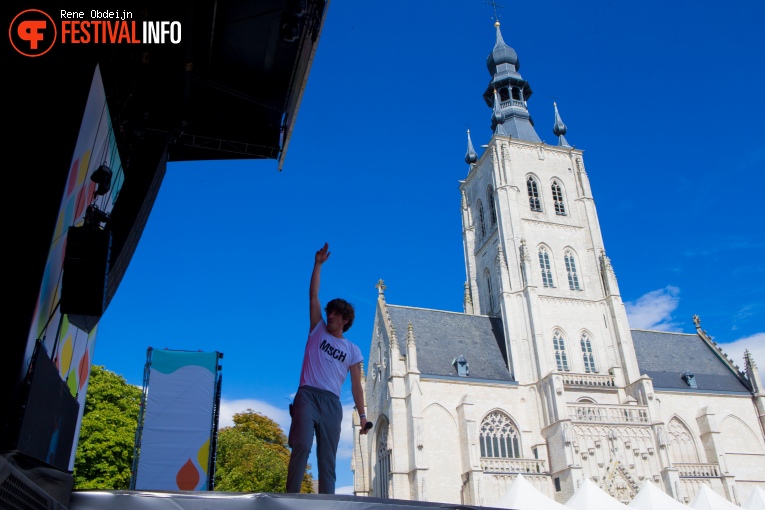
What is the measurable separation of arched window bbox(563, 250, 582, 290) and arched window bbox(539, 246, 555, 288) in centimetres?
114

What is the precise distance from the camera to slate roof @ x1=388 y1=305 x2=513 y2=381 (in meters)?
30.8

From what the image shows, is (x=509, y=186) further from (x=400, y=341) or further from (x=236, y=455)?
(x=236, y=455)

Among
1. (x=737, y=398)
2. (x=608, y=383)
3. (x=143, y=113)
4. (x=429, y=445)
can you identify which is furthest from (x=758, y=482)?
(x=143, y=113)

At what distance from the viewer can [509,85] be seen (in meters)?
42.3

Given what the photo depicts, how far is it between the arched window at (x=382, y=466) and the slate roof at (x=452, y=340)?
3975 millimetres

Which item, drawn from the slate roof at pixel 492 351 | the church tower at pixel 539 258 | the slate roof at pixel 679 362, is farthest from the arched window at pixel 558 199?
the slate roof at pixel 679 362

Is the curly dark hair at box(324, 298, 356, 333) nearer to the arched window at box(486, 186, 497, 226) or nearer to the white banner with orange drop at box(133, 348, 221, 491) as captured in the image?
the white banner with orange drop at box(133, 348, 221, 491)

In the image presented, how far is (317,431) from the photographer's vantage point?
4902mm

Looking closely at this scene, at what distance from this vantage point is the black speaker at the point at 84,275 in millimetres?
5375

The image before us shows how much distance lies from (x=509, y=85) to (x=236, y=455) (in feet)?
97.8

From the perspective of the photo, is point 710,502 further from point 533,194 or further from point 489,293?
point 533,194

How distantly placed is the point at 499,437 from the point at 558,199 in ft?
51.7

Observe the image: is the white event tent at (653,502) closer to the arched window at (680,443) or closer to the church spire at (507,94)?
the arched window at (680,443)

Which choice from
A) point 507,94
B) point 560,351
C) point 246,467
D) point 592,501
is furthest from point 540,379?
point 507,94
